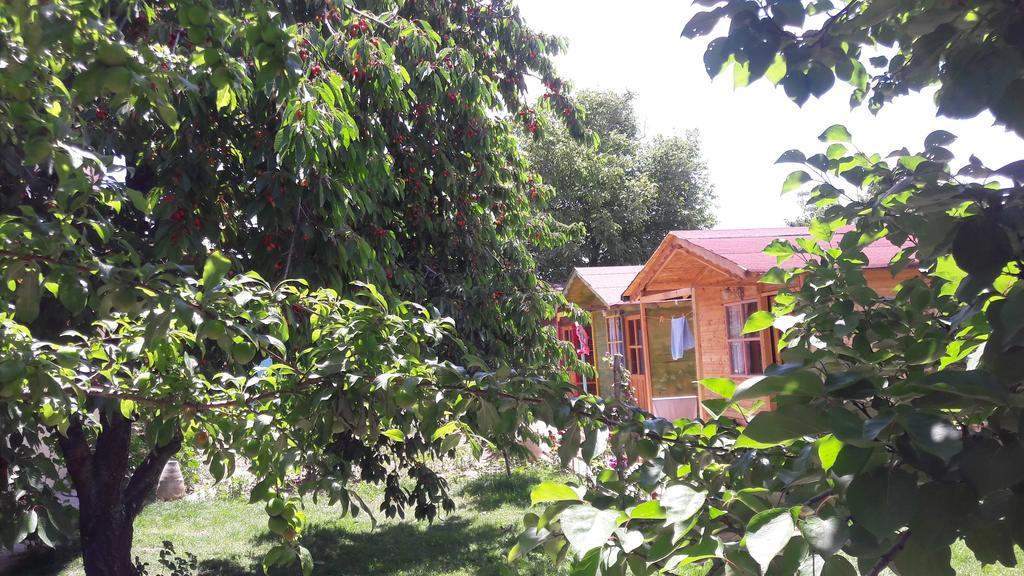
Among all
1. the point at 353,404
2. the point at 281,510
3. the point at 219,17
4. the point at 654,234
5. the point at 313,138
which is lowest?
the point at 281,510

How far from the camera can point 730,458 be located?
4.56ft

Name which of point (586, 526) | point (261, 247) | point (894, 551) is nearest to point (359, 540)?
point (261, 247)

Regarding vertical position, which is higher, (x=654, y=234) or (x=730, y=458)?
(x=654, y=234)

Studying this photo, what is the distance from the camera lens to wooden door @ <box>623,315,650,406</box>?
596 inches

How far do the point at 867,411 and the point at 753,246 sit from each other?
866cm

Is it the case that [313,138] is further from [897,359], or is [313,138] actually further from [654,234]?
[654,234]

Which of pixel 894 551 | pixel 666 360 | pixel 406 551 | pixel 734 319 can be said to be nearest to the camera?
pixel 894 551

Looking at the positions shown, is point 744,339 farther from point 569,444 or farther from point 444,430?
point 569,444

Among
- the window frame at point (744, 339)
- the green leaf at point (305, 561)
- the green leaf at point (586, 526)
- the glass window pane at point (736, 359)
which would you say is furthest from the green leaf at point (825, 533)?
the glass window pane at point (736, 359)

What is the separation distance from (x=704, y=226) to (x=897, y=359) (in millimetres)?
27871

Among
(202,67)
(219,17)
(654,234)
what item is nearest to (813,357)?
(219,17)

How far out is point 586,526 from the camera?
2.99 ft

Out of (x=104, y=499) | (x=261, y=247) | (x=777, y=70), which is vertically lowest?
(x=104, y=499)

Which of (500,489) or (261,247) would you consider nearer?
(261,247)
